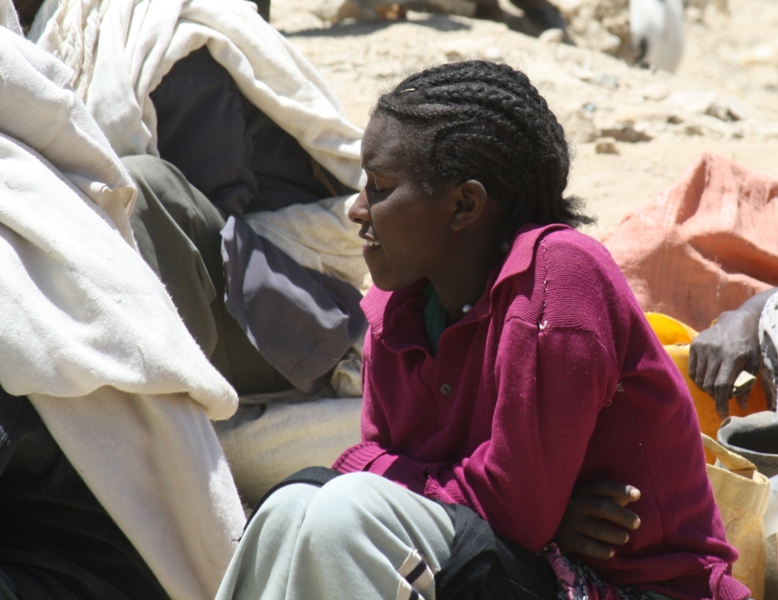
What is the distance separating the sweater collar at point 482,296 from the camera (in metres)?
1.92

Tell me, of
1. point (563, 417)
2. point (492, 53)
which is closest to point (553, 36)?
point (492, 53)

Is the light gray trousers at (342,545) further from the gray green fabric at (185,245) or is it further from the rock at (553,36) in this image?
the rock at (553,36)

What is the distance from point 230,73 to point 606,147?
3.86m

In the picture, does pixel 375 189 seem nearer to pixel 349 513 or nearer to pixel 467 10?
pixel 349 513

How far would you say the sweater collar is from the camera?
1.92m

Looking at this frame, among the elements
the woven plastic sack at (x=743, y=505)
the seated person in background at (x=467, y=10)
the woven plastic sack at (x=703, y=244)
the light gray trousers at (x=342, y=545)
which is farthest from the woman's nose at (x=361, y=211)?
the seated person in background at (x=467, y=10)

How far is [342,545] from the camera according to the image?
1684mm

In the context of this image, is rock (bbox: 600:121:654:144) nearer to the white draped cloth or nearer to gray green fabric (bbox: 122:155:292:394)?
the white draped cloth

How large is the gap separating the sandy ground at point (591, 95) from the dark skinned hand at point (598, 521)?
3278 millimetres

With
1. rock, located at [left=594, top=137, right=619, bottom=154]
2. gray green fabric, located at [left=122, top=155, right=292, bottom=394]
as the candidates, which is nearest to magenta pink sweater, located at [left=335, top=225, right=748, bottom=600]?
gray green fabric, located at [left=122, top=155, right=292, bottom=394]

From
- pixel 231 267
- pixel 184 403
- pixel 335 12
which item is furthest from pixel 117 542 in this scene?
pixel 335 12

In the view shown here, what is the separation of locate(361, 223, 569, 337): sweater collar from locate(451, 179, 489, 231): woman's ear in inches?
3.3

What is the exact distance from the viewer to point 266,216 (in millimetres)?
3352

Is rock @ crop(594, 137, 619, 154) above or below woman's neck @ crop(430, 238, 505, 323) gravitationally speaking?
below
